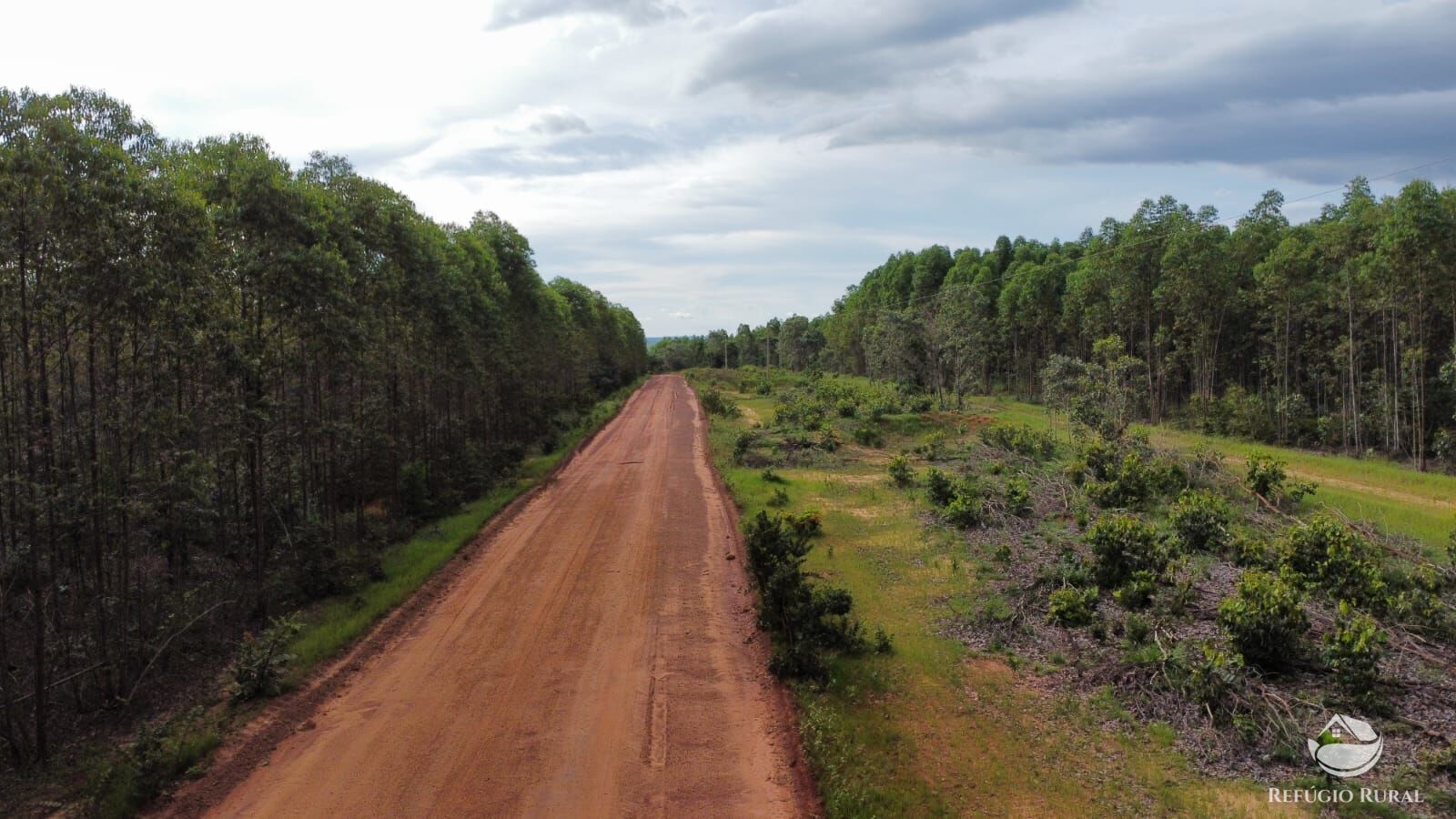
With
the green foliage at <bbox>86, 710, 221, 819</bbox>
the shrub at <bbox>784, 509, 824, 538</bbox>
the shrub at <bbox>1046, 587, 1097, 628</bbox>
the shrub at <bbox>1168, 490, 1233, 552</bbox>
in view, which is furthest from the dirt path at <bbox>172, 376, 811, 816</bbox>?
the shrub at <bbox>1168, 490, 1233, 552</bbox>

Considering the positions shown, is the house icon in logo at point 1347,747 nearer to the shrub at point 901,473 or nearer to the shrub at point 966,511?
the shrub at point 966,511

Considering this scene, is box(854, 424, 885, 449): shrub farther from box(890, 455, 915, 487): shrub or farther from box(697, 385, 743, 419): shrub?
box(697, 385, 743, 419): shrub

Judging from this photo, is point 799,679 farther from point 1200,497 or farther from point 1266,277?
point 1266,277

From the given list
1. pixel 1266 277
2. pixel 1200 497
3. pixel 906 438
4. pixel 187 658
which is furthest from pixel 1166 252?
pixel 187 658

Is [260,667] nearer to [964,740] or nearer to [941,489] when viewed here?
[964,740]

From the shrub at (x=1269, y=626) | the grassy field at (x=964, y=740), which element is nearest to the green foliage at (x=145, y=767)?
the grassy field at (x=964, y=740)

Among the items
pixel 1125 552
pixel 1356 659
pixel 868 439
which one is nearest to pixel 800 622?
pixel 1125 552
